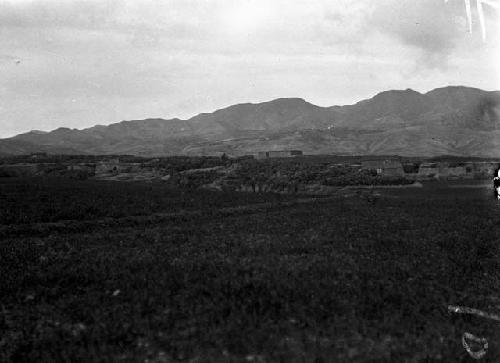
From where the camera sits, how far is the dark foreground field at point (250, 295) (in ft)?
35.5

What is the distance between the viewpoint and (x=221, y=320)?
1212cm

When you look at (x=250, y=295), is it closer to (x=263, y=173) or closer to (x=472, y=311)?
(x=472, y=311)

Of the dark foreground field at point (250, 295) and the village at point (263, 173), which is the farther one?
the village at point (263, 173)

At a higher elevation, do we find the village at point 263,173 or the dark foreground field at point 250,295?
the dark foreground field at point 250,295

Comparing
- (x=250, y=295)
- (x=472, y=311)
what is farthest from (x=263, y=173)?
(x=472, y=311)

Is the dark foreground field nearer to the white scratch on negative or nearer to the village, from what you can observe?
the white scratch on negative

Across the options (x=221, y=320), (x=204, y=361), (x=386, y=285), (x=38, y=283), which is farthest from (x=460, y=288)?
(x=38, y=283)

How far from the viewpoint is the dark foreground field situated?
10.8 m

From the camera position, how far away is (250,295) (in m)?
14.2

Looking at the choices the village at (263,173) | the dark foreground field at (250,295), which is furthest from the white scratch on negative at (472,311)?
the village at (263,173)

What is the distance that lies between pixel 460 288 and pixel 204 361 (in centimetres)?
961

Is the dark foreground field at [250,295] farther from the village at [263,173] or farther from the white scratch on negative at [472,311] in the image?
the village at [263,173]

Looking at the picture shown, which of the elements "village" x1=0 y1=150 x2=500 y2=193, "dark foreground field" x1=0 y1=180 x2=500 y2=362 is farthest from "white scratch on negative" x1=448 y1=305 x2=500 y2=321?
"village" x1=0 y1=150 x2=500 y2=193

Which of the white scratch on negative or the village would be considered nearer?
the white scratch on negative
